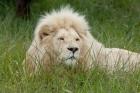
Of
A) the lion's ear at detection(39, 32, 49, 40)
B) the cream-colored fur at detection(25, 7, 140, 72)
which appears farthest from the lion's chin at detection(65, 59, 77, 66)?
the lion's ear at detection(39, 32, 49, 40)

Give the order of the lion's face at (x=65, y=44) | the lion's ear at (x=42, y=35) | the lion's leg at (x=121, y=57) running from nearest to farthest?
the lion's face at (x=65, y=44)
the lion's ear at (x=42, y=35)
the lion's leg at (x=121, y=57)

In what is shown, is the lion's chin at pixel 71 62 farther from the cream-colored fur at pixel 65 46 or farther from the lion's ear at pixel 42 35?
the lion's ear at pixel 42 35

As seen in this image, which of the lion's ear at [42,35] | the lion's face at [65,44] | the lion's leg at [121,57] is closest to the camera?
the lion's face at [65,44]

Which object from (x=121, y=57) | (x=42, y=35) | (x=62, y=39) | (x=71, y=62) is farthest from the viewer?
(x=121, y=57)

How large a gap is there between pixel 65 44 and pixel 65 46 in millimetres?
48

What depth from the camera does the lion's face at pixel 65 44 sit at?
6.07 m

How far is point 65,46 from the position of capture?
6.14 metres

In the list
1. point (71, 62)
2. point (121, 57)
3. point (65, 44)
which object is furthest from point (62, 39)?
point (121, 57)

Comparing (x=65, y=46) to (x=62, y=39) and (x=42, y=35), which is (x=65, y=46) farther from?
(x=42, y=35)

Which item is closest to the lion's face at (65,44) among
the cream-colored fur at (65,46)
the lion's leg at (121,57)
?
the cream-colored fur at (65,46)

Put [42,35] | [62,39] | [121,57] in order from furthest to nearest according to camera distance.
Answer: [121,57] → [42,35] → [62,39]

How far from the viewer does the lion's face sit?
19.9 feet

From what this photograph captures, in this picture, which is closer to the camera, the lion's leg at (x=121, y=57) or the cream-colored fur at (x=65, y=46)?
the cream-colored fur at (x=65, y=46)

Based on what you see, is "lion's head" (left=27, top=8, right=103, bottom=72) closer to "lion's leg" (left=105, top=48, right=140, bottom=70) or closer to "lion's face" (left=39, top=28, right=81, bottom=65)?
"lion's face" (left=39, top=28, right=81, bottom=65)
